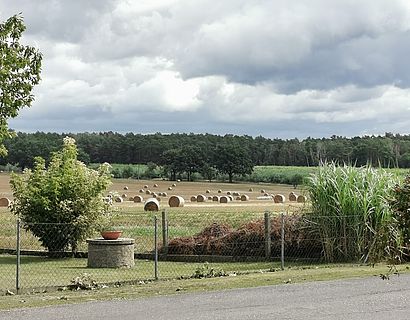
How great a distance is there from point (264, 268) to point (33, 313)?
8.73 meters

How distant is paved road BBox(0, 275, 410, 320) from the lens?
37.4ft

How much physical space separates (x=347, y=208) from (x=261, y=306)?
9285 mm

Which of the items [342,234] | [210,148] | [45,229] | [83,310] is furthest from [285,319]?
[210,148]

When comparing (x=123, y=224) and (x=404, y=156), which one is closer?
(x=404, y=156)

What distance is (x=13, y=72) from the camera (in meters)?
19.5

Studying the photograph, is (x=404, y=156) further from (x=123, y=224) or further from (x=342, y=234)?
(x=123, y=224)

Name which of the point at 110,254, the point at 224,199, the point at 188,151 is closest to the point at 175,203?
the point at 224,199

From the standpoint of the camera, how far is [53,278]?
57.6 ft

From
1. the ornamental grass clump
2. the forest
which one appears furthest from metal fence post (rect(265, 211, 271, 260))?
the forest

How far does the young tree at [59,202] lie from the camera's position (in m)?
23.4

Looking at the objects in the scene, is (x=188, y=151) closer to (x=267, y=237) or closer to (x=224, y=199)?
(x=224, y=199)

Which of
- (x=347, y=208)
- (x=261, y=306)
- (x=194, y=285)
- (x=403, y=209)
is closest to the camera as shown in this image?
(x=403, y=209)

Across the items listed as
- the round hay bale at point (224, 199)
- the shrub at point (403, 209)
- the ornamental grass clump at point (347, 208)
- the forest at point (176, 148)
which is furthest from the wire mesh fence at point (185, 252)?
the forest at point (176, 148)

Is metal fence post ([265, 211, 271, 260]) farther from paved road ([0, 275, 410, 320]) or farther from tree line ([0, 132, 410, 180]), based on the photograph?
tree line ([0, 132, 410, 180])
